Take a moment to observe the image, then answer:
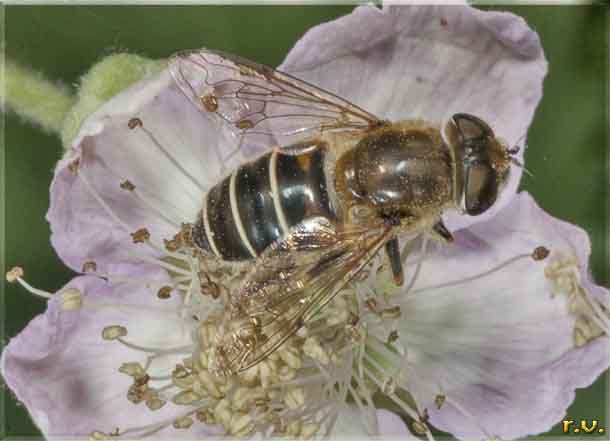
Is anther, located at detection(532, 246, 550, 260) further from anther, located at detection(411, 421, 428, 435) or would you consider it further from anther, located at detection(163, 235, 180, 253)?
anther, located at detection(163, 235, 180, 253)

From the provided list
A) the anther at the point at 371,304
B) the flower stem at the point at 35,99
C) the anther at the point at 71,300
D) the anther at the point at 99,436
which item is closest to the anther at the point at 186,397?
the anther at the point at 99,436

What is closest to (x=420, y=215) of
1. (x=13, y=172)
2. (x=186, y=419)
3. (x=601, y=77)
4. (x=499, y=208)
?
(x=499, y=208)

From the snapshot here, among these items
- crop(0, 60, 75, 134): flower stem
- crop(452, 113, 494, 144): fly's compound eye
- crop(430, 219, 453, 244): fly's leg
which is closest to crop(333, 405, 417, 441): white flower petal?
crop(430, 219, 453, 244): fly's leg

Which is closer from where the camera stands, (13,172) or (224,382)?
(224,382)

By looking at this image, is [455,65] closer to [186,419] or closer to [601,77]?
[601,77]

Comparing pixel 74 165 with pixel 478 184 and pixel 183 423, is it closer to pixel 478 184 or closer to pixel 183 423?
pixel 183 423

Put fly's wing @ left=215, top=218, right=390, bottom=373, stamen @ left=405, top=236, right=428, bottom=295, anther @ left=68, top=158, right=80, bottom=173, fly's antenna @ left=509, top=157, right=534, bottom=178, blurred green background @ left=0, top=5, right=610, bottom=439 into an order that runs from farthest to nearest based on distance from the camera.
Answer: blurred green background @ left=0, top=5, right=610, bottom=439, stamen @ left=405, top=236, right=428, bottom=295, anther @ left=68, top=158, right=80, bottom=173, fly's antenna @ left=509, top=157, right=534, bottom=178, fly's wing @ left=215, top=218, right=390, bottom=373
